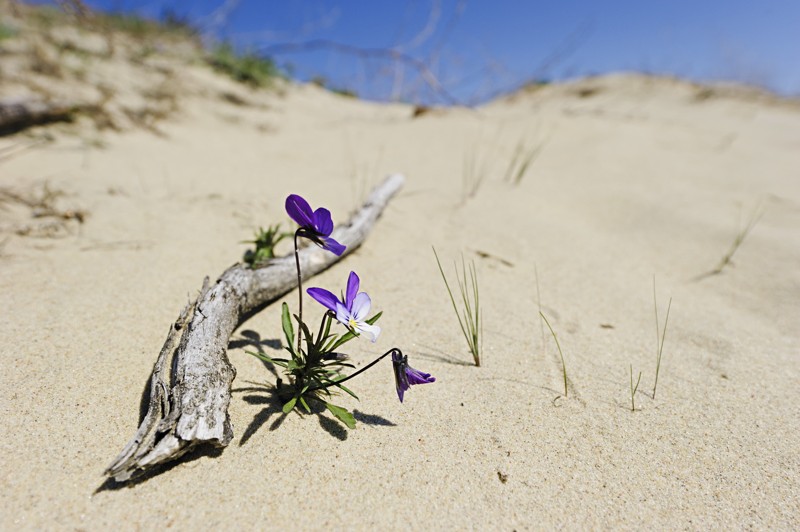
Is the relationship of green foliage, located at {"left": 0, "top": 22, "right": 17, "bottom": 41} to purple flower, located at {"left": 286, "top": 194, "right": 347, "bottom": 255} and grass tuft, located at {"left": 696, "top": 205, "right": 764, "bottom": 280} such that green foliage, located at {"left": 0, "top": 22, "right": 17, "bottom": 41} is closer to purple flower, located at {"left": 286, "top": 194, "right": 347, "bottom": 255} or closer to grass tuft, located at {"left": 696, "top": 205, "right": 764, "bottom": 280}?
purple flower, located at {"left": 286, "top": 194, "right": 347, "bottom": 255}

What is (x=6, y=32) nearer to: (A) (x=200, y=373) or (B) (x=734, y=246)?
(A) (x=200, y=373)

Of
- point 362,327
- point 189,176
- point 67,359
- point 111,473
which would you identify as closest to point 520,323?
point 362,327

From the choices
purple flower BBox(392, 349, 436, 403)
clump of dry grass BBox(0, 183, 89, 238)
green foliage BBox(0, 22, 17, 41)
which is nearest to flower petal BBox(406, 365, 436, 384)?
purple flower BBox(392, 349, 436, 403)

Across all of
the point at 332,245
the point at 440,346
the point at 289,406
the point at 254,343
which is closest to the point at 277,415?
the point at 289,406

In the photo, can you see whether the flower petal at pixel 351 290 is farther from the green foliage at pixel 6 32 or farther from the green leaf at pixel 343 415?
the green foliage at pixel 6 32

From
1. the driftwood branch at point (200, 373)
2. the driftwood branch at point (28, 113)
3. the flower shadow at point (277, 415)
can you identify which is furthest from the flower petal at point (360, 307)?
the driftwood branch at point (28, 113)
